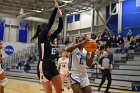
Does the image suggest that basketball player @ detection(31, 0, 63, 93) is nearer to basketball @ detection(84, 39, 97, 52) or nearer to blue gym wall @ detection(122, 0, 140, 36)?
basketball @ detection(84, 39, 97, 52)

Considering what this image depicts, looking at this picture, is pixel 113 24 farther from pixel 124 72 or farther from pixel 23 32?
pixel 23 32

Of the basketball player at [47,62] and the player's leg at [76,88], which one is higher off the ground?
the basketball player at [47,62]

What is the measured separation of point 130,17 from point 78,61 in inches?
765

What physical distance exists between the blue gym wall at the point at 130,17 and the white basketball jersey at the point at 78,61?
1825 cm

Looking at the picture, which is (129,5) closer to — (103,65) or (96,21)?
(96,21)

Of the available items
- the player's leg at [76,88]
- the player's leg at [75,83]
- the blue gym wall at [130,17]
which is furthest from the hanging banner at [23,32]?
the player's leg at [76,88]

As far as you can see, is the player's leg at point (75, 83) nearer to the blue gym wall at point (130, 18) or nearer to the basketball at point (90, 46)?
the basketball at point (90, 46)

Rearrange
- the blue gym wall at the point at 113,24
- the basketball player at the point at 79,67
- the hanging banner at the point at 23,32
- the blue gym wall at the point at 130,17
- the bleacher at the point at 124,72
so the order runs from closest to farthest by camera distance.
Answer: the basketball player at the point at 79,67 → the bleacher at the point at 124,72 → the blue gym wall at the point at 130,17 → the blue gym wall at the point at 113,24 → the hanging banner at the point at 23,32

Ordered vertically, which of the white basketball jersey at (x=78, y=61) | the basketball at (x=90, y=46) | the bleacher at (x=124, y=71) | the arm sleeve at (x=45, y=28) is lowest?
the bleacher at (x=124, y=71)

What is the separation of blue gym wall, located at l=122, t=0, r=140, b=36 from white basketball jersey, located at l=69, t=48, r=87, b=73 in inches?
719

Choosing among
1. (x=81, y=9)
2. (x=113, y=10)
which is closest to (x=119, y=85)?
(x=113, y=10)

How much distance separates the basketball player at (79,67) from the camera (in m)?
5.21

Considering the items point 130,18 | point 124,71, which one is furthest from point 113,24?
point 124,71

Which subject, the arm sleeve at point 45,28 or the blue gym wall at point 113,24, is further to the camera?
the blue gym wall at point 113,24
